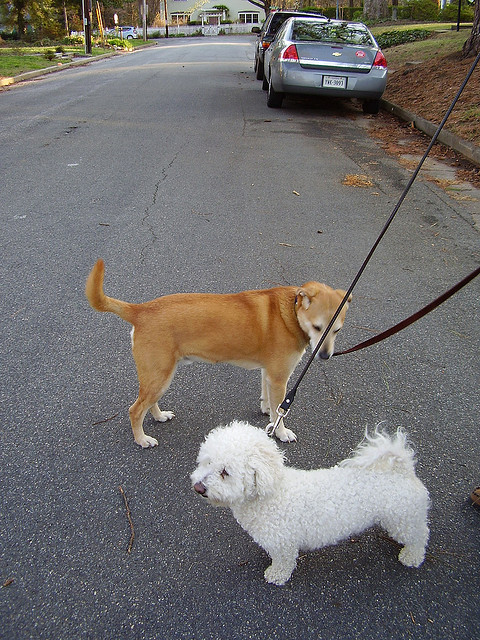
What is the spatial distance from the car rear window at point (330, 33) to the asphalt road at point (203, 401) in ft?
15.1

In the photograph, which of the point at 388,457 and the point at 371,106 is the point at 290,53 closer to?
the point at 371,106

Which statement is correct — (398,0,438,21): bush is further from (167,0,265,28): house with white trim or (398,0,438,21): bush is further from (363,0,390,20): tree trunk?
(167,0,265,28): house with white trim

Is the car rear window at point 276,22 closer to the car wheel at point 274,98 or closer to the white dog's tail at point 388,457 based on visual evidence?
the car wheel at point 274,98

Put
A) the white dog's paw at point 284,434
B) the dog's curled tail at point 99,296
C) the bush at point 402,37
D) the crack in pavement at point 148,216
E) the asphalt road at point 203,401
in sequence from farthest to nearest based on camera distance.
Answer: the bush at point 402,37 → the crack in pavement at point 148,216 → the white dog's paw at point 284,434 → the dog's curled tail at point 99,296 → the asphalt road at point 203,401

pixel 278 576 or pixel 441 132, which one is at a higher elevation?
pixel 441 132

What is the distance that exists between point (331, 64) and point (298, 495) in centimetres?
1023

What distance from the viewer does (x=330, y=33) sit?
10.6m

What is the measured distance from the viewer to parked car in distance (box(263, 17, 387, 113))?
10.0 m

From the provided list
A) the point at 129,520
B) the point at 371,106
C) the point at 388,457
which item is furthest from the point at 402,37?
the point at 129,520

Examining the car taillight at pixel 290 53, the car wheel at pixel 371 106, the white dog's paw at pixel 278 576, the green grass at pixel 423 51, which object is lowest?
the white dog's paw at pixel 278 576

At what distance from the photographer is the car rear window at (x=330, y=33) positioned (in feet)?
34.0

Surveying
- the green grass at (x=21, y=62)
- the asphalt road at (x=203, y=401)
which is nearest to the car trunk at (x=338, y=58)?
the asphalt road at (x=203, y=401)

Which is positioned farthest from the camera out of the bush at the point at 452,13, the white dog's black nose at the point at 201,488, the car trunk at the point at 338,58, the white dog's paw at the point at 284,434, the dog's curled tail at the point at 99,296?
the bush at the point at 452,13

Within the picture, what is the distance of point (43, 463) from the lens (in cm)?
263
